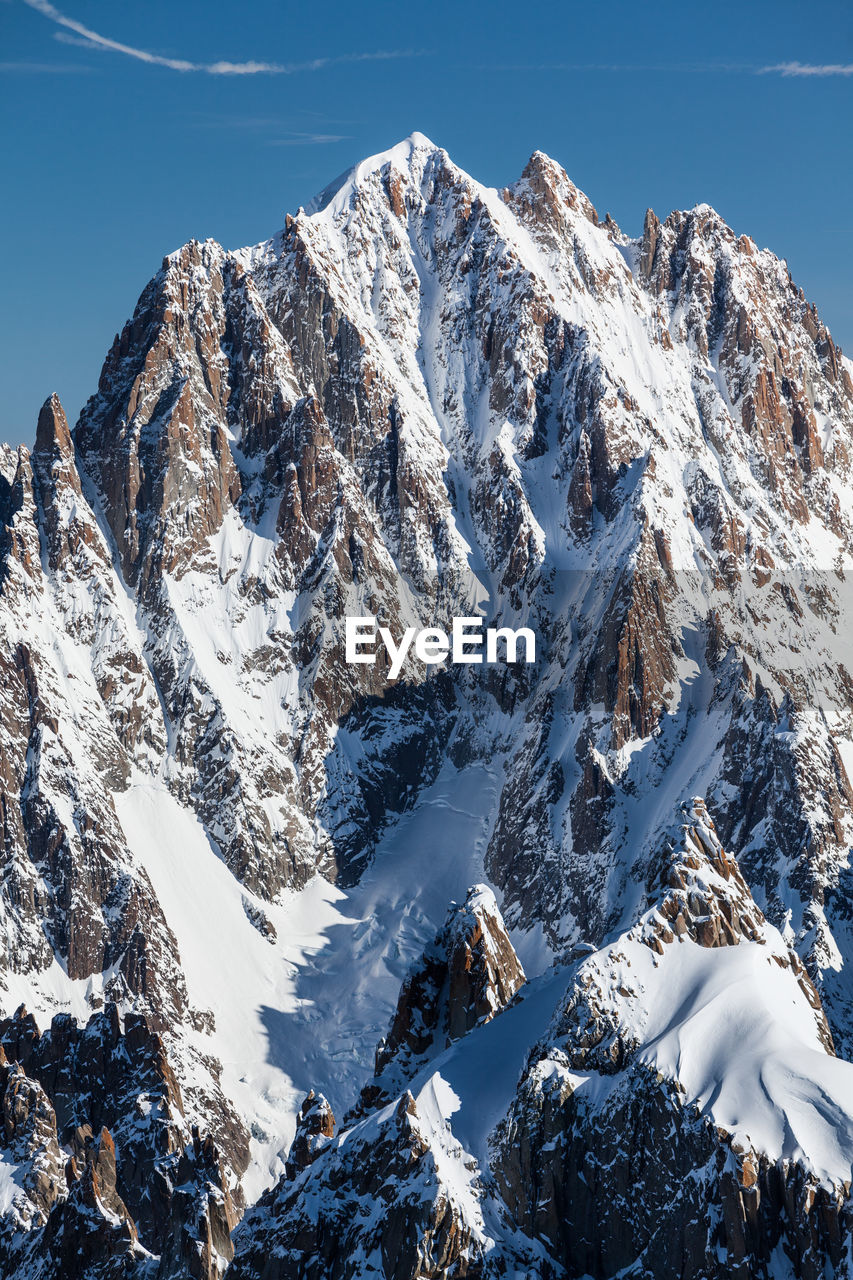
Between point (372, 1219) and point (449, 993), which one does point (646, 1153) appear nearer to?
point (372, 1219)

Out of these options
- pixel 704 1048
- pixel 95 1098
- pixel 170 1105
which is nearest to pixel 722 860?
pixel 704 1048

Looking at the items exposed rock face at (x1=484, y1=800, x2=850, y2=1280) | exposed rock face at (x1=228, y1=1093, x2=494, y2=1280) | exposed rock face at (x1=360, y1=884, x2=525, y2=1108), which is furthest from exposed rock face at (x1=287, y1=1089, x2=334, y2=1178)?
exposed rock face at (x1=484, y1=800, x2=850, y2=1280)

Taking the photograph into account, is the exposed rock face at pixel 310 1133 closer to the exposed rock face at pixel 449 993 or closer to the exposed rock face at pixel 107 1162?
the exposed rock face at pixel 449 993

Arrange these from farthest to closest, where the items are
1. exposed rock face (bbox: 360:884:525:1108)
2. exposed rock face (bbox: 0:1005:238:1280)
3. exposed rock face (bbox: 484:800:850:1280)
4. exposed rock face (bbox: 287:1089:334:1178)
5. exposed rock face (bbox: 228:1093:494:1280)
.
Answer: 1. exposed rock face (bbox: 360:884:525:1108)
2. exposed rock face (bbox: 0:1005:238:1280)
3. exposed rock face (bbox: 287:1089:334:1178)
4. exposed rock face (bbox: 228:1093:494:1280)
5. exposed rock face (bbox: 484:800:850:1280)

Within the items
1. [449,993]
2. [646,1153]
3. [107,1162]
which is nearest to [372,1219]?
[646,1153]

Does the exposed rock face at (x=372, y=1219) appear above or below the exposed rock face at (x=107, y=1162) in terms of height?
above

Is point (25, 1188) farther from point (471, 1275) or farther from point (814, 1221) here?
point (814, 1221)

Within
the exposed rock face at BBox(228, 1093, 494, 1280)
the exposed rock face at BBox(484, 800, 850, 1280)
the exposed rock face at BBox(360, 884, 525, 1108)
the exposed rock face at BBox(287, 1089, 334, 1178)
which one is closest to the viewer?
the exposed rock face at BBox(484, 800, 850, 1280)

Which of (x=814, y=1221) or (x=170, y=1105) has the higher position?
(x=814, y=1221)

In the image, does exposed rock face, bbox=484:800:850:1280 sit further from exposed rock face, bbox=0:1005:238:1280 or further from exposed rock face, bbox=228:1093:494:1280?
exposed rock face, bbox=0:1005:238:1280

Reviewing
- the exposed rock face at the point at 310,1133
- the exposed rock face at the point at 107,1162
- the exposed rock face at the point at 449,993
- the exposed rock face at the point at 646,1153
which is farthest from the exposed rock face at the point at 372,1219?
the exposed rock face at the point at 449,993

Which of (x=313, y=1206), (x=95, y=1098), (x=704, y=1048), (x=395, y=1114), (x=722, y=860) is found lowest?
(x=95, y=1098)
